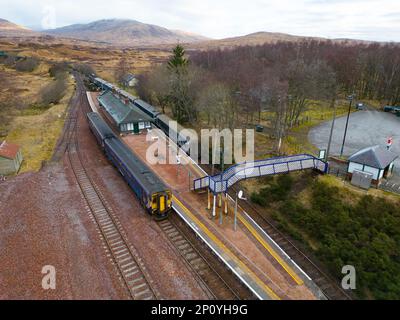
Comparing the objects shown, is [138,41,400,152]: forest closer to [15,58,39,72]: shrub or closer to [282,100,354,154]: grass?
[282,100,354,154]: grass

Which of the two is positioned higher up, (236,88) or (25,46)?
(25,46)

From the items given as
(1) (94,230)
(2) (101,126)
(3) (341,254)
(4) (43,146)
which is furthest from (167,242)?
(4) (43,146)

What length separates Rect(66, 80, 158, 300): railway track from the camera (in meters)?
16.3

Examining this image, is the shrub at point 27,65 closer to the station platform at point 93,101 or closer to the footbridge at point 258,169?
the station platform at point 93,101

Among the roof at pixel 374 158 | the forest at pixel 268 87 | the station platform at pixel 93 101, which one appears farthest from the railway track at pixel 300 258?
the station platform at pixel 93 101

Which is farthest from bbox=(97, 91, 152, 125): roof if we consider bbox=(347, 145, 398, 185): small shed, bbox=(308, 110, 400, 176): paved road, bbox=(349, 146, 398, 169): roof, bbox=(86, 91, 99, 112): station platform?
bbox=(349, 146, 398, 169): roof

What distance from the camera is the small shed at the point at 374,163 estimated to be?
23.0 metres

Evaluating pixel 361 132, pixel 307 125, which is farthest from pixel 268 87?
pixel 361 132

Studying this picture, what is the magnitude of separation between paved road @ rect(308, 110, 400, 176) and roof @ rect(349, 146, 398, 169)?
3.11 metres

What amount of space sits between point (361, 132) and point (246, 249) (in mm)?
28318

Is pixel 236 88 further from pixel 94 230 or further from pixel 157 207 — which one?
pixel 94 230

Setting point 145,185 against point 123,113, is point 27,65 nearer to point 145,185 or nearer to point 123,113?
point 123,113

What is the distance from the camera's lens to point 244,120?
4675 cm
